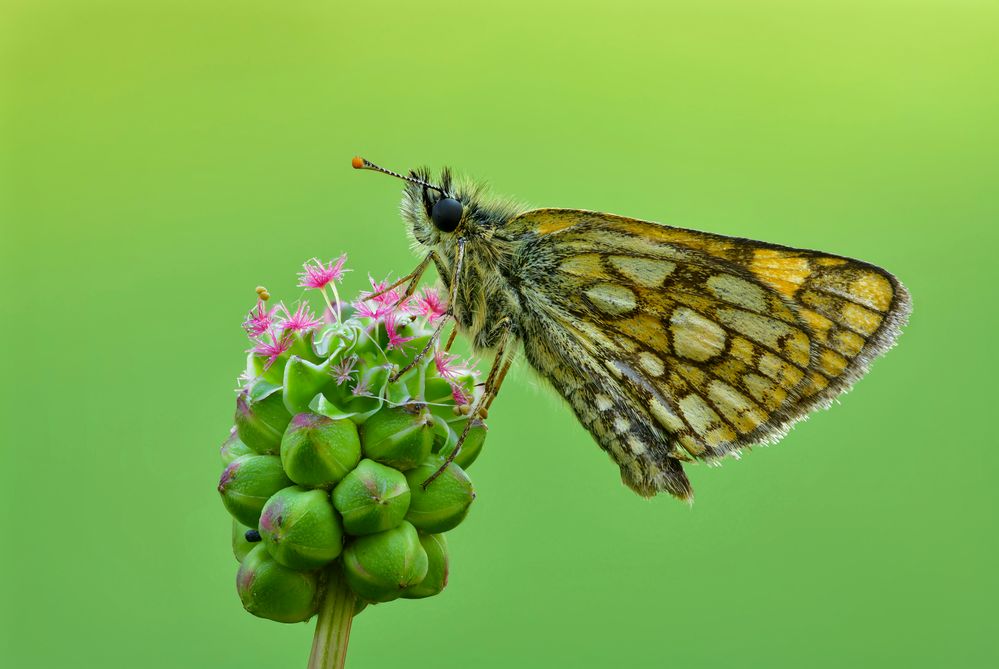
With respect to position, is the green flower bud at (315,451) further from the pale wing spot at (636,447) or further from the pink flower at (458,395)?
the pale wing spot at (636,447)

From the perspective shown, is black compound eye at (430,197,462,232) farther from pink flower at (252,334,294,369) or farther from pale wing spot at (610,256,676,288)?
pink flower at (252,334,294,369)

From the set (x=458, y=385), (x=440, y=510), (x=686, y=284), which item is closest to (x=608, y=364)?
(x=686, y=284)

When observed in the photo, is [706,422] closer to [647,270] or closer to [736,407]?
[736,407]

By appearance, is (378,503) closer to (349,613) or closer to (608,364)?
(349,613)

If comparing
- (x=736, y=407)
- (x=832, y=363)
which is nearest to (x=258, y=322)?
(x=736, y=407)

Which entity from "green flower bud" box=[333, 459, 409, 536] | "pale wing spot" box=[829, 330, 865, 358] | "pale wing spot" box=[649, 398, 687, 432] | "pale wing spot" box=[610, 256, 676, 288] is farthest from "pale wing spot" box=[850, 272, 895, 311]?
"green flower bud" box=[333, 459, 409, 536]

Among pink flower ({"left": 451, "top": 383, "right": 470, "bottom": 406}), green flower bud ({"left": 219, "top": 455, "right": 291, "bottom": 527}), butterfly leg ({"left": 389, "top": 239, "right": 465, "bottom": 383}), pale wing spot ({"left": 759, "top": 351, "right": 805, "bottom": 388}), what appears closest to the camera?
green flower bud ({"left": 219, "top": 455, "right": 291, "bottom": 527})
